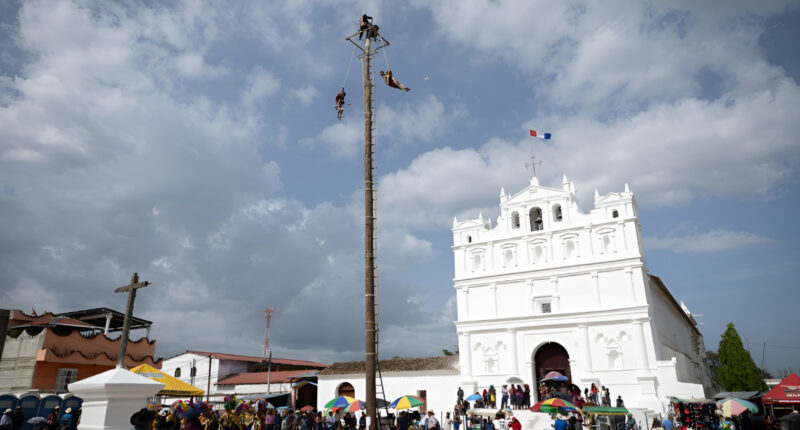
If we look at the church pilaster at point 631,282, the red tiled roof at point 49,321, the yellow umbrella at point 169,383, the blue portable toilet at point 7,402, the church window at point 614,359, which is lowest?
the blue portable toilet at point 7,402

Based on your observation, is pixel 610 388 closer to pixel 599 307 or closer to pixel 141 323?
pixel 599 307

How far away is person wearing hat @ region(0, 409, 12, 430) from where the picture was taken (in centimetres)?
1415

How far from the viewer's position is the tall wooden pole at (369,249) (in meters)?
12.3

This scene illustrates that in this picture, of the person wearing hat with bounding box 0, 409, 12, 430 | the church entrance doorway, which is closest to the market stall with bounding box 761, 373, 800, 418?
the church entrance doorway

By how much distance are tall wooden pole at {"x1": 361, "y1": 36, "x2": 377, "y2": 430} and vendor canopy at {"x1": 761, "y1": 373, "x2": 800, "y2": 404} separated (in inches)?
871

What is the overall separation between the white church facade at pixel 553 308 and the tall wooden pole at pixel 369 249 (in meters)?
18.9

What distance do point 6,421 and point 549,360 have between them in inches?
994

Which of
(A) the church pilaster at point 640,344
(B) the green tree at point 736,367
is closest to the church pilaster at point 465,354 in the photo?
(A) the church pilaster at point 640,344

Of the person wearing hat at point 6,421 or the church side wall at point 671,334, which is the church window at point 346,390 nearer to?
the church side wall at point 671,334

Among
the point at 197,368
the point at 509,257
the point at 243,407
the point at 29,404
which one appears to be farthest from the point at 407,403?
the point at 197,368

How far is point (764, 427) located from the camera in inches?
474

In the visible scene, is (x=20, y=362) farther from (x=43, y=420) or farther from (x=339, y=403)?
(x=339, y=403)

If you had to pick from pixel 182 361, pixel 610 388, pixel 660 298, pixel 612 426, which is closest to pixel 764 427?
pixel 612 426

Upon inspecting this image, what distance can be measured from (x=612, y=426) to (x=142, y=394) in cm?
1934
